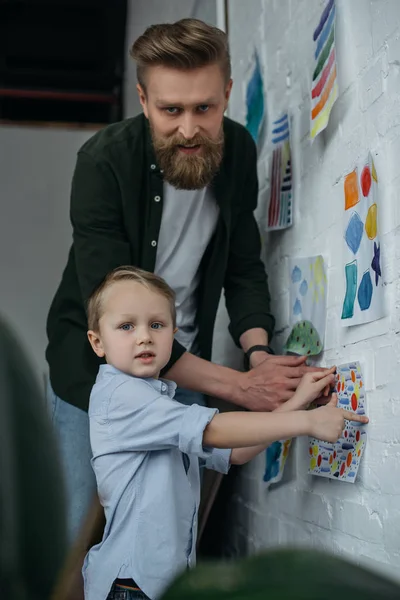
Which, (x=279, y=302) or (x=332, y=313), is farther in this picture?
(x=279, y=302)

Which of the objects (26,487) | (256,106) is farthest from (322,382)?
(26,487)

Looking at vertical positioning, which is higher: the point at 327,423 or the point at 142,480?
the point at 327,423

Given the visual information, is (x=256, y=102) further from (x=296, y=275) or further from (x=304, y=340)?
(x=304, y=340)

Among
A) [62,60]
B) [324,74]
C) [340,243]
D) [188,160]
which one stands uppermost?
[62,60]

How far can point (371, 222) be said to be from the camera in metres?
1.40

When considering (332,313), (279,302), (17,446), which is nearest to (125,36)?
(279,302)

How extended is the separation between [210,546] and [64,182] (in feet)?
6.80

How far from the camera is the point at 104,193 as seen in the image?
175 centimetres

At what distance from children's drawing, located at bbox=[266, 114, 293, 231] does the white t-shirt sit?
0.72 feet

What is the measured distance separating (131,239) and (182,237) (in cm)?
15

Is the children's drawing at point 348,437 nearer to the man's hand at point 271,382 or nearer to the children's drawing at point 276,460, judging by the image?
the man's hand at point 271,382

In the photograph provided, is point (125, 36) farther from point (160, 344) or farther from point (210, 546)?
point (160, 344)

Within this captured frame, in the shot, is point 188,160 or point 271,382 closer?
point 271,382

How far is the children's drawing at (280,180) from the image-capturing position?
1.99 m
